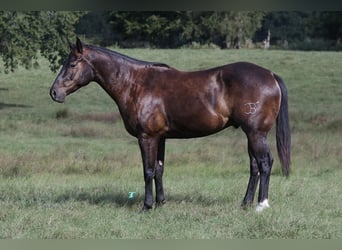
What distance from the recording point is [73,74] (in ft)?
24.5

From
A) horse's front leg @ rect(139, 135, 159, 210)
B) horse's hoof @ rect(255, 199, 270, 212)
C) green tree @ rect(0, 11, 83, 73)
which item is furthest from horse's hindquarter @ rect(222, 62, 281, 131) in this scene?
green tree @ rect(0, 11, 83, 73)

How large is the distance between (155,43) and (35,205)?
101 feet

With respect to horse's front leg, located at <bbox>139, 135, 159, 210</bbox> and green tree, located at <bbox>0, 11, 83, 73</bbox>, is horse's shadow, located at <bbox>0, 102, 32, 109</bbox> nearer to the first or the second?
green tree, located at <bbox>0, 11, 83, 73</bbox>

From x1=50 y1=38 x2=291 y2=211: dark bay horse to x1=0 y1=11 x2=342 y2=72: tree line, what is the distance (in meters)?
13.7

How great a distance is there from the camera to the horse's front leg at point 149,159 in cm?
747

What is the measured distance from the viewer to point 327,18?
4081cm

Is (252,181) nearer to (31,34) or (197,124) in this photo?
(197,124)

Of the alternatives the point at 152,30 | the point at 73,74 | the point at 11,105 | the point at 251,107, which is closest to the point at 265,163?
the point at 251,107

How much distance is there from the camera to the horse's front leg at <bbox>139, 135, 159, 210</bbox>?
7.47 m

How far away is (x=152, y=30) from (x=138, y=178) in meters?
21.2

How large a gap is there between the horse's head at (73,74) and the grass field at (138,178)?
1.38 metres

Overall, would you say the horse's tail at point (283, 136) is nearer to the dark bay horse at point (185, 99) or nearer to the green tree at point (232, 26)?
the dark bay horse at point (185, 99)

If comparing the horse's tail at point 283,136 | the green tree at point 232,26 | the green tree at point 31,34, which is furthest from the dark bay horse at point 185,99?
the green tree at point 232,26

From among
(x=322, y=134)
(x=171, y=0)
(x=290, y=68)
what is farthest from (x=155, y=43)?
(x=171, y=0)
